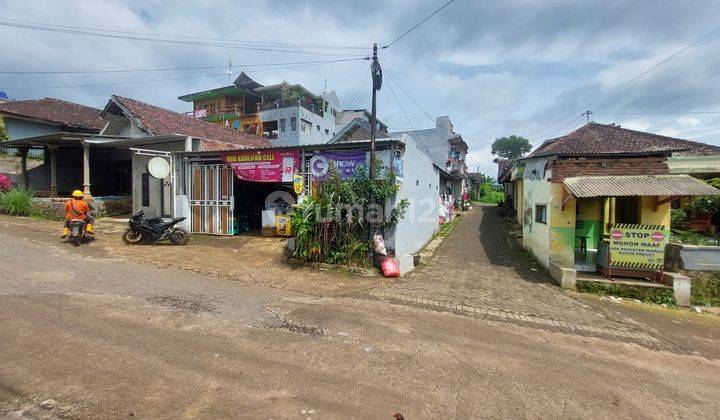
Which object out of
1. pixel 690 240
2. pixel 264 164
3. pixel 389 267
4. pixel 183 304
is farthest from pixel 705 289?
pixel 264 164

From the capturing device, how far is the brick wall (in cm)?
732

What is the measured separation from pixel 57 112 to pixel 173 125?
37.2ft

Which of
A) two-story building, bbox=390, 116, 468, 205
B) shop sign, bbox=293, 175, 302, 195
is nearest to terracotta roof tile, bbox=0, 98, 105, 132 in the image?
shop sign, bbox=293, 175, 302, 195

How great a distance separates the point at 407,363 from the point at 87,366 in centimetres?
337

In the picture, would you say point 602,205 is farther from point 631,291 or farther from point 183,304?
point 183,304

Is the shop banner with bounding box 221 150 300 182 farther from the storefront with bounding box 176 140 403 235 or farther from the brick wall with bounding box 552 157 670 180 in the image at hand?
the brick wall with bounding box 552 157 670 180

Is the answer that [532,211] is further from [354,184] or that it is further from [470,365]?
[470,365]

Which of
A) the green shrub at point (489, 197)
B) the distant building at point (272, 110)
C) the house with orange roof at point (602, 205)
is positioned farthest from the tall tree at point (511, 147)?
the house with orange roof at point (602, 205)

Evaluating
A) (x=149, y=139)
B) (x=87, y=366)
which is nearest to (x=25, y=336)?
(x=87, y=366)

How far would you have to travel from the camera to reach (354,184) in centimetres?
775

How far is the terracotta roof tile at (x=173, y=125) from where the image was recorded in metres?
15.0

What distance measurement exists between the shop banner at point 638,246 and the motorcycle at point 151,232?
11.5m

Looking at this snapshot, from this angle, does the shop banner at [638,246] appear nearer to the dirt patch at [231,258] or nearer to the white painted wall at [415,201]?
the white painted wall at [415,201]

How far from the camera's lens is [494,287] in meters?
6.91
